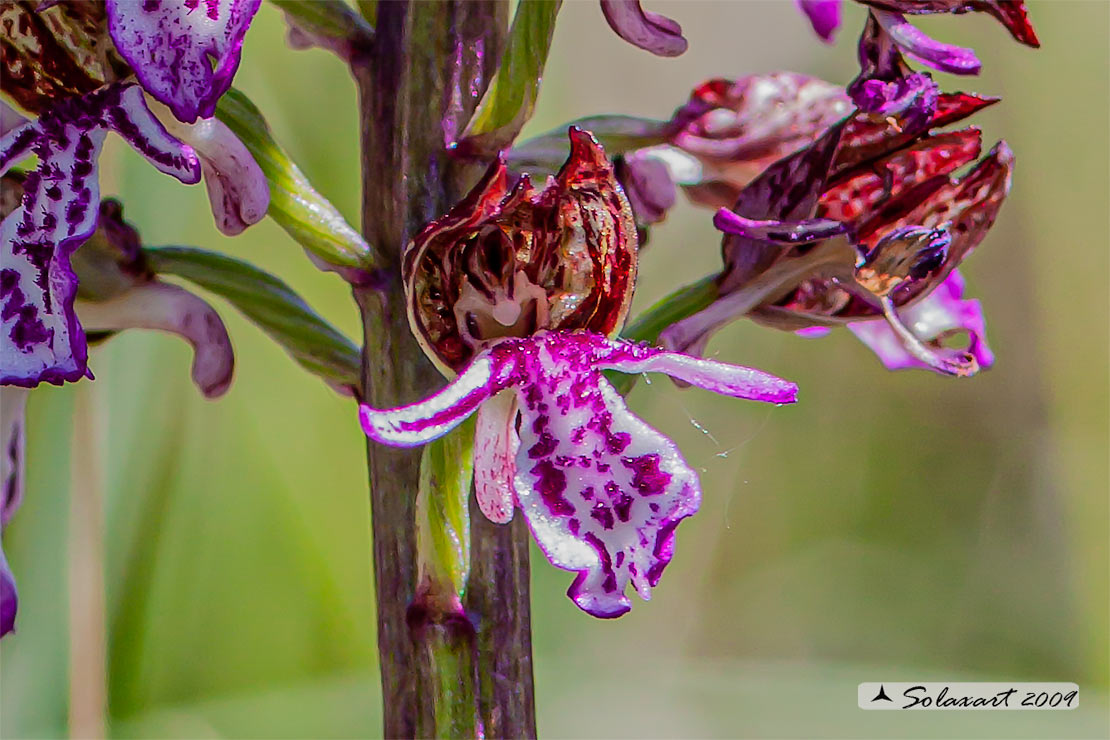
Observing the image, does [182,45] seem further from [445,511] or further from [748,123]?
A: [748,123]

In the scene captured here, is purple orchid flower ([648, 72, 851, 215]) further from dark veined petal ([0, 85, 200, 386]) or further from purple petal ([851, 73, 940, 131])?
dark veined petal ([0, 85, 200, 386])

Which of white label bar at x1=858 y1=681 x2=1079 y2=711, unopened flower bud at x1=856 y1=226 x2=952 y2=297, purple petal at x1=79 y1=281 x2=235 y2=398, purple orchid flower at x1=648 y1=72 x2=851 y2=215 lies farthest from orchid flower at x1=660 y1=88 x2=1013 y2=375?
white label bar at x1=858 y1=681 x2=1079 y2=711

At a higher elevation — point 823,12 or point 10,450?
point 823,12

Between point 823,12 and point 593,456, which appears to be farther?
point 823,12

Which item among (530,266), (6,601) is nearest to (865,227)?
(530,266)

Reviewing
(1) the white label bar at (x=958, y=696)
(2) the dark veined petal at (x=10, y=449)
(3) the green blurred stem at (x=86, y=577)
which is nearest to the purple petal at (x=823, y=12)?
(2) the dark veined petal at (x=10, y=449)

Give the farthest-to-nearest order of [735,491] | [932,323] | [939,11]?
[735,491], [932,323], [939,11]
